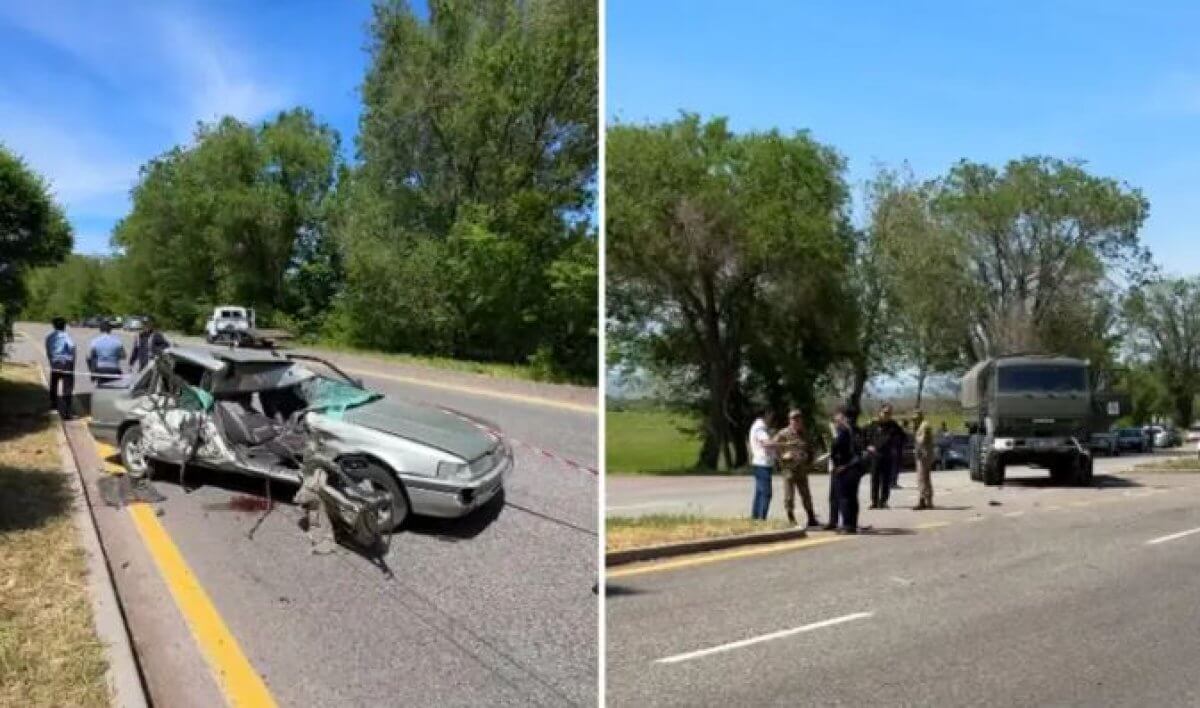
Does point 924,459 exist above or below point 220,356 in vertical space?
below

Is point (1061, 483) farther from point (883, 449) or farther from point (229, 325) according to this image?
point (229, 325)

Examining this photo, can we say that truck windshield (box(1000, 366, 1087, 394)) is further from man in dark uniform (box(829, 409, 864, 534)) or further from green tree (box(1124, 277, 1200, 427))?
green tree (box(1124, 277, 1200, 427))

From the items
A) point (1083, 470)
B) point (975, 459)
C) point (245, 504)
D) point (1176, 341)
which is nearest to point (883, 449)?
point (1083, 470)

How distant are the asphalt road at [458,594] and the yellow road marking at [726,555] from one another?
3.71 metres

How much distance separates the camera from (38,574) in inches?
80.6

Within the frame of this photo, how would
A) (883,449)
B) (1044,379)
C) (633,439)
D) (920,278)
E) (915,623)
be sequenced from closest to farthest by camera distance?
(633,439)
(915,623)
(883,449)
(1044,379)
(920,278)

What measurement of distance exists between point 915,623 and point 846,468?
3.61 m

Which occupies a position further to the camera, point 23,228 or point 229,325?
point 229,325

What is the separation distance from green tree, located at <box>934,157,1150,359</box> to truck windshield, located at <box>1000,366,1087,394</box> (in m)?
18.9

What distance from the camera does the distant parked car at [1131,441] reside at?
42188mm

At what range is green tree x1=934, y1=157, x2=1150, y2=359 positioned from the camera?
3484 cm

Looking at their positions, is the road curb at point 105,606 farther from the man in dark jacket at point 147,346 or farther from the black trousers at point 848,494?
the black trousers at point 848,494

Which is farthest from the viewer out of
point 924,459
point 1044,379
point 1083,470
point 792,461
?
point 1083,470

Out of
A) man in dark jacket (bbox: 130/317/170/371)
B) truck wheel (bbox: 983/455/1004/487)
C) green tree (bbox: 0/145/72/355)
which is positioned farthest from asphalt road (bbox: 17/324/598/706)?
truck wheel (bbox: 983/455/1004/487)
